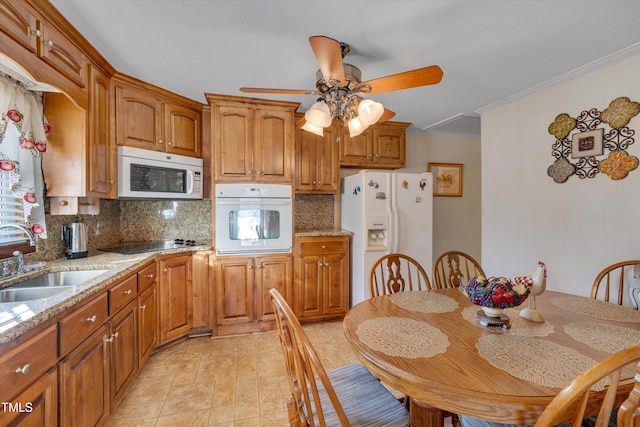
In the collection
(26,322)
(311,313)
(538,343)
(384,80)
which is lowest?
(311,313)

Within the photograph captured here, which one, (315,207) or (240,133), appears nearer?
(240,133)

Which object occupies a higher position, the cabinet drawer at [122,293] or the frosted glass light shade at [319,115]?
the frosted glass light shade at [319,115]

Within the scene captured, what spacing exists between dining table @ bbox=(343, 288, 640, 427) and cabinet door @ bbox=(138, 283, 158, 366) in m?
1.59

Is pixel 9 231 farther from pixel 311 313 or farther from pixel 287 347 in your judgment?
pixel 311 313

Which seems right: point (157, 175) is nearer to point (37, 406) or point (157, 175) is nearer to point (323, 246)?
point (323, 246)

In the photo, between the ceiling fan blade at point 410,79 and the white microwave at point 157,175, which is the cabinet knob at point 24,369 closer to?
the white microwave at point 157,175

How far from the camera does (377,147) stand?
3307 millimetres

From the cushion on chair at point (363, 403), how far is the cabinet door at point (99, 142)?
2.02 meters

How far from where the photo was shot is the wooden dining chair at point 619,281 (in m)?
1.65

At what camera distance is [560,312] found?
4.48ft

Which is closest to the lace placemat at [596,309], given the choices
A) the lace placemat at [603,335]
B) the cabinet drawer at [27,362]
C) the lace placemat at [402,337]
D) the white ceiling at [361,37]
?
the lace placemat at [603,335]

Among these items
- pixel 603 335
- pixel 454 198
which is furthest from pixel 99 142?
pixel 454 198

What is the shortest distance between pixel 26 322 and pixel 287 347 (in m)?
0.89

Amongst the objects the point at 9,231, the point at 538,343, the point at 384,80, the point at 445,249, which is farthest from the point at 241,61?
the point at 445,249
